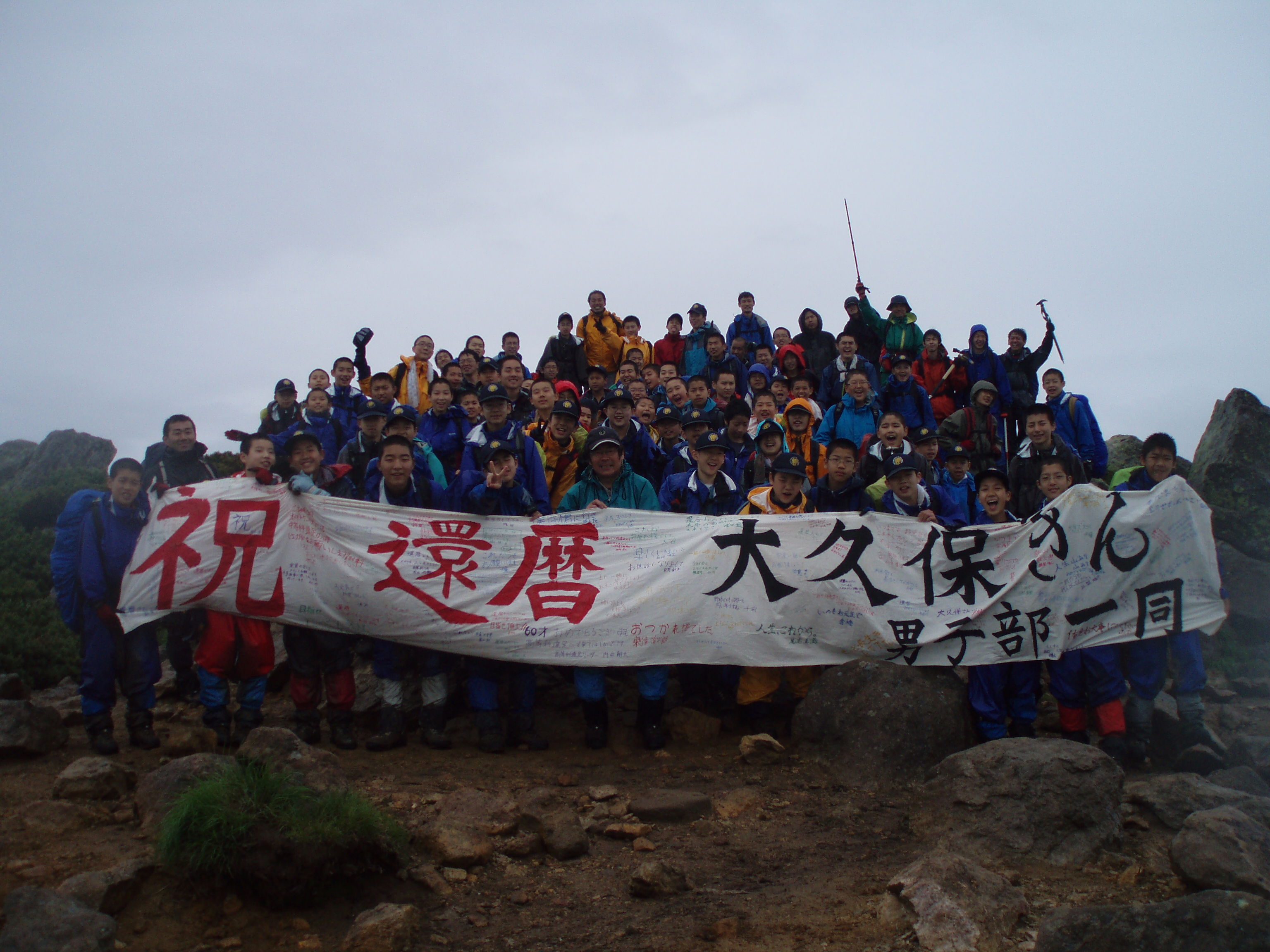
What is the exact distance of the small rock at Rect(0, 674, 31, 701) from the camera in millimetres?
7230

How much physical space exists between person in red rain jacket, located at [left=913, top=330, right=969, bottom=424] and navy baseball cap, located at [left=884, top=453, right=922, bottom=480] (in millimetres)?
4465

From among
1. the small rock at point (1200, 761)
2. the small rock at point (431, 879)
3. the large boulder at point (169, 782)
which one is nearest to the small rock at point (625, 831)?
the small rock at point (431, 879)

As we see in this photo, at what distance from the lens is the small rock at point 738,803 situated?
5531mm

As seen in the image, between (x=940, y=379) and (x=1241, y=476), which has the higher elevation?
(x=940, y=379)

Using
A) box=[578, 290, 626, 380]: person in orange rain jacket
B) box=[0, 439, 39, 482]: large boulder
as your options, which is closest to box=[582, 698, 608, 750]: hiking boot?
box=[578, 290, 626, 380]: person in orange rain jacket

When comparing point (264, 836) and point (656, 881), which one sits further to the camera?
point (656, 881)

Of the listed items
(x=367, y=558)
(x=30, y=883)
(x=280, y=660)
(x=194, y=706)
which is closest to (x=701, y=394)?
(x=367, y=558)

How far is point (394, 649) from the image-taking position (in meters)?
6.76

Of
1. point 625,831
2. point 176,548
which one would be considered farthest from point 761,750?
point 176,548

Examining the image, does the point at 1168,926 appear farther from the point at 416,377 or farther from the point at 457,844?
the point at 416,377

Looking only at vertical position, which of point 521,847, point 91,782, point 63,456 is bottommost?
point 521,847

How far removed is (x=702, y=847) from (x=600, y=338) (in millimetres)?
8900

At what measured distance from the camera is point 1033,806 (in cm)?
493

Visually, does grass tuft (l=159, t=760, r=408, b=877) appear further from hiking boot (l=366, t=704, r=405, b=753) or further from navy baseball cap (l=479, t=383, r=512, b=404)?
navy baseball cap (l=479, t=383, r=512, b=404)
